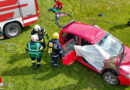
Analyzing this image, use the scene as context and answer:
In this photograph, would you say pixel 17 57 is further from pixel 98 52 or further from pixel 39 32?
pixel 98 52

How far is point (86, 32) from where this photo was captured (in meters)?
6.47

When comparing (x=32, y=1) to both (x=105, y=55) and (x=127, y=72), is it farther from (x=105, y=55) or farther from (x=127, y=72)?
(x=127, y=72)

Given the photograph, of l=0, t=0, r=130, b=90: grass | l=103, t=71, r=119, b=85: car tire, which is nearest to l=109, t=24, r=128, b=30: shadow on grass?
l=0, t=0, r=130, b=90: grass

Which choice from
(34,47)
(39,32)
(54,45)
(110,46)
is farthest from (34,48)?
(110,46)

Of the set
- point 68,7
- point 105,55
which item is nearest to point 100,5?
point 68,7

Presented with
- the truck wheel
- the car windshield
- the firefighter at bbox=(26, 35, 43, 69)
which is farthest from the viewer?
the truck wheel

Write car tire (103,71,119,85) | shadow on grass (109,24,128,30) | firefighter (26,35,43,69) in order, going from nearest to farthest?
car tire (103,71,119,85) < firefighter (26,35,43,69) < shadow on grass (109,24,128,30)

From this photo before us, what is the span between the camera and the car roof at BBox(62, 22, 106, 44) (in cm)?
620

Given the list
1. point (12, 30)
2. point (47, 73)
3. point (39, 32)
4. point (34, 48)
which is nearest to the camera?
point (34, 48)

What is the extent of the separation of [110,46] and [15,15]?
5710 millimetres

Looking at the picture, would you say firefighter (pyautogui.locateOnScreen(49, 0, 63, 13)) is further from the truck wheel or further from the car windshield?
the car windshield

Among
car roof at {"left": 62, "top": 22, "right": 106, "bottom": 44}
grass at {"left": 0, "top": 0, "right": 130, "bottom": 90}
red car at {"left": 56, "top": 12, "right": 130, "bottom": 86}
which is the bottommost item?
grass at {"left": 0, "top": 0, "right": 130, "bottom": 90}

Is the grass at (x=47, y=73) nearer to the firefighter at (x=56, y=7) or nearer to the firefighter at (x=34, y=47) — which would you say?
the firefighter at (x=34, y=47)

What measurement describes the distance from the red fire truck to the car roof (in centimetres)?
307
